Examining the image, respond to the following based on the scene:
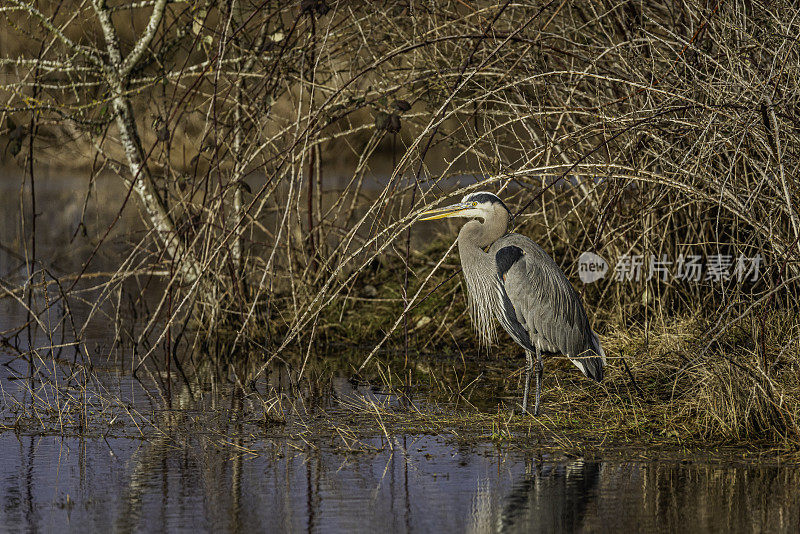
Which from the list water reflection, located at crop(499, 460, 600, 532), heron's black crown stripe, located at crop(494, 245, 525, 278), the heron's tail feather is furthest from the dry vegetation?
water reflection, located at crop(499, 460, 600, 532)

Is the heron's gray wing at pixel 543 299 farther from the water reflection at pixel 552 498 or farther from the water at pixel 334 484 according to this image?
the water reflection at pixel 552 498

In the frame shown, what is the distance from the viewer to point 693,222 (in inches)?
362

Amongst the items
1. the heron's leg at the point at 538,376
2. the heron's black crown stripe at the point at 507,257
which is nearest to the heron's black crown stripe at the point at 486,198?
the heron's black crown stripe at the point at 507,257

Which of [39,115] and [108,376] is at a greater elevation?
[39,115]

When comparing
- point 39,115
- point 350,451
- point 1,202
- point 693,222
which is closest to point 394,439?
point 350,451

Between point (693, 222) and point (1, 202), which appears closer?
point (693, 222)

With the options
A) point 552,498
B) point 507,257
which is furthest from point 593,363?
point 552,498

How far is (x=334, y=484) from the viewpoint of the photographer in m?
5.69

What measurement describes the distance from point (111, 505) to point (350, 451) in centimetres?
144

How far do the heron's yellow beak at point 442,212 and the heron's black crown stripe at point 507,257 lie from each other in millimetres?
Answer: 362

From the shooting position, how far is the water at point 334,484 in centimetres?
506

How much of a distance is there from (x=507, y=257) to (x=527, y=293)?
26 centimetres

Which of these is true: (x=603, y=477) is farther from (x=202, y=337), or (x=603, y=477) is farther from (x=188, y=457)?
(x=202, y=337)

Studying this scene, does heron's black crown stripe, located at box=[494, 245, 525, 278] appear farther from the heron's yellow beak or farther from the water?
the water
